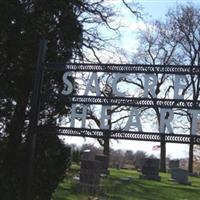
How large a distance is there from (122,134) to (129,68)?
885 mm

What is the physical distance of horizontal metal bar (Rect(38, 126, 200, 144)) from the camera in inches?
237

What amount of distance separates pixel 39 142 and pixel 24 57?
5.51 ft

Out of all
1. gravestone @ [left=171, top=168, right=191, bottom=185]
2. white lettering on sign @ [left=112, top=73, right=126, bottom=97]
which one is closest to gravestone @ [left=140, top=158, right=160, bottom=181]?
gravestone @ [left=171, top=168, right=191, bottom=185]

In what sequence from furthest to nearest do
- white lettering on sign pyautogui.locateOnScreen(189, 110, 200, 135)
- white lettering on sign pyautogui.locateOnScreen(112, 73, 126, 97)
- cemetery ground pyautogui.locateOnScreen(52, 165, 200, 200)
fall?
cemetery ground pyautogui.locateOnScreen(52, 165, 200, 200) < white lettering on sign pyautogui.locateOnScreen(112, 73, 126, 97) < white lettering on sign pyautogui.locateOnScreen(189, 110, 200, 135)

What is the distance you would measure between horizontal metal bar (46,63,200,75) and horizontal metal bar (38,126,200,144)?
32.0 inches

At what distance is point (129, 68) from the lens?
6.38 m

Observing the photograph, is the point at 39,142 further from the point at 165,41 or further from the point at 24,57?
the point at 165,41

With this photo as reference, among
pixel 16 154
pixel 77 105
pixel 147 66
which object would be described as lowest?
pixel 16 154

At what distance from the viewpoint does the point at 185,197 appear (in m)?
19.2

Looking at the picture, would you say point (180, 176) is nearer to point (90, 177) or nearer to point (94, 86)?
point (90, 177)

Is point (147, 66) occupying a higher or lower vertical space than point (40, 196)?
higher

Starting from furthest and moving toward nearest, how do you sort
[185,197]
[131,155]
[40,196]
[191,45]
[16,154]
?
[131,155] < [191,45] < [185,197] < [40,196] < [16,154]

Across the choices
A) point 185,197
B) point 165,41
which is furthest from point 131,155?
point 185,197

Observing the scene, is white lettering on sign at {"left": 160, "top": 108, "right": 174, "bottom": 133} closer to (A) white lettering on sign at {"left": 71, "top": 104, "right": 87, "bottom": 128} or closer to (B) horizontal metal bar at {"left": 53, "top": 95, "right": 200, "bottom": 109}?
(B) horizontal metal bar at {"left": 53, "top": 95, "right": 200, "bottom": 109}
